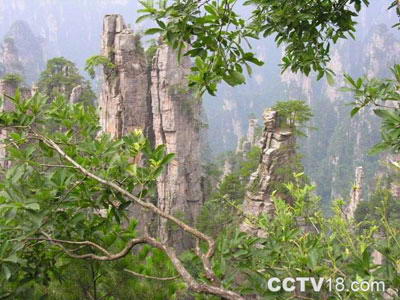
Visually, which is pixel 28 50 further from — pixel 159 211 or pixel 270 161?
pixel 159 211

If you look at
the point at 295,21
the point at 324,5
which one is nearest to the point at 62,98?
the point at 295,21

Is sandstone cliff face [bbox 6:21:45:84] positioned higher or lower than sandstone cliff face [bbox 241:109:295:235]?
higher

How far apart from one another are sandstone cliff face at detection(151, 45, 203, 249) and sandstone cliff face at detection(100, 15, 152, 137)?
892mm

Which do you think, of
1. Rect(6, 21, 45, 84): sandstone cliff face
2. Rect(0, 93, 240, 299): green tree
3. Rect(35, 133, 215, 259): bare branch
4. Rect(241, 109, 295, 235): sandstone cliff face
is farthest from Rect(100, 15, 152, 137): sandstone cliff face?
Rect(6, 21, 45, 84): sandstone cliff face

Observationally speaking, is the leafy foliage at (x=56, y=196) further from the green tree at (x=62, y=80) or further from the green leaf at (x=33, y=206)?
the green tree at (x=62, y=80)

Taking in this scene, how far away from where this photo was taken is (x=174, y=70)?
20.8 meters

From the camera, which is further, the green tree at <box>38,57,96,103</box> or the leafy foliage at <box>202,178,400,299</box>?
the green tree at <box>38,57,96,103</box>

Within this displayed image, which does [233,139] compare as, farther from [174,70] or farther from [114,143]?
[114,143]

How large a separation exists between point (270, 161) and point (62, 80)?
1718 cm

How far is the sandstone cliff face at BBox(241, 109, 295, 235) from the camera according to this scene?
15734 mm

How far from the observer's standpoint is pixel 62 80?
26.7 meters

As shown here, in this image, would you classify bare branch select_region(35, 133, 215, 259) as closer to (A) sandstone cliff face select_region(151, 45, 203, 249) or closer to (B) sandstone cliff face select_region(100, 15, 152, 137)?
(B) sandstone cliff face select_region(100, 15, 152, 137)

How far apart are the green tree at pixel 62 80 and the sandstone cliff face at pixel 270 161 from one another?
45.0 feet

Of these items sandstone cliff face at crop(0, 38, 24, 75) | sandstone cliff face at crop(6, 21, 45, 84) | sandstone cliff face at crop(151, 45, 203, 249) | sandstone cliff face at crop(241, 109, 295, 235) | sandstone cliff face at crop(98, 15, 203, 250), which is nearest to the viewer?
sandstone cliff face at crop(241, 109, 295, 235)
